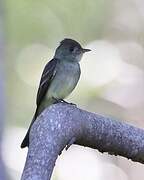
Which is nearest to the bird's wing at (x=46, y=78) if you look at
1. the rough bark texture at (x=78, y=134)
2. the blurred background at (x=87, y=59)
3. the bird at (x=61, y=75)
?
the bird at (x=61, y=75)

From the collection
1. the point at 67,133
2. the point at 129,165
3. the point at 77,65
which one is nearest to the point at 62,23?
the point at 129,165

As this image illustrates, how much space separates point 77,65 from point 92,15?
7.07m

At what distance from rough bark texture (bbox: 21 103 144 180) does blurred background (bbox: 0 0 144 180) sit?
7295 millimetres

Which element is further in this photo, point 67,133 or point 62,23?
point 62,23

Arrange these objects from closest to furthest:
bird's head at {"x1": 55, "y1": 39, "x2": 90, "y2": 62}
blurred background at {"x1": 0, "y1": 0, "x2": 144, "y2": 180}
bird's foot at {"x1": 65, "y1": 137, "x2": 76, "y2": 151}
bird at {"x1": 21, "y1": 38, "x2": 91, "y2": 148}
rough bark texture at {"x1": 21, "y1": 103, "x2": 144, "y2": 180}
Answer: rough bark texture at {"x1": 21, "y1": 103, "x2": 144, "y2": 180} → bird's foot at {"x1": 65, "y1": 137, "x2": 76, "y2": 151} → bird at {"x1": 21, "y1": 38, "x2": 91, "y2": 148} → bird's head at {"x1": 55, "y1": 39, "x2": 90, "y2": 62} → blurred background at {"x1": 0, "y1": 0, "x2": 144, "y2": 180}

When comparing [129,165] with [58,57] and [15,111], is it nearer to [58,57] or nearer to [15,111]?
[15,111]

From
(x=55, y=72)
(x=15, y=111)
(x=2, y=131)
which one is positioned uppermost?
(x=55, y=72)

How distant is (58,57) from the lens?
13.7 feet

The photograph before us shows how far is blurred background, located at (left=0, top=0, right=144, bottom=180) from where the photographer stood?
10172 mm

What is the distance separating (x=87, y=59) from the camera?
10516 millimetres

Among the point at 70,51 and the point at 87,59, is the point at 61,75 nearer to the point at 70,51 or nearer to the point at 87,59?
the point at 70,51

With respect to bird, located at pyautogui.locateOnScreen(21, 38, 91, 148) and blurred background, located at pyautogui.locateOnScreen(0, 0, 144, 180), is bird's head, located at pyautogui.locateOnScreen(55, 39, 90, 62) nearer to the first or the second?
bird, located at pyautogui.locateOnScreen(21, 38, 91, 148)

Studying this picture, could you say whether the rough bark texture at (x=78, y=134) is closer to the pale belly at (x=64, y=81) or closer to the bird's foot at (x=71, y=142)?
the bird's foot at (x=71, y=142)

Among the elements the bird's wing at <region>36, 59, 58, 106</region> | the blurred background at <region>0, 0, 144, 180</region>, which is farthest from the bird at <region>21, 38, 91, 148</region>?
the blurred background at <region>0, 0, 144, 180</region>
